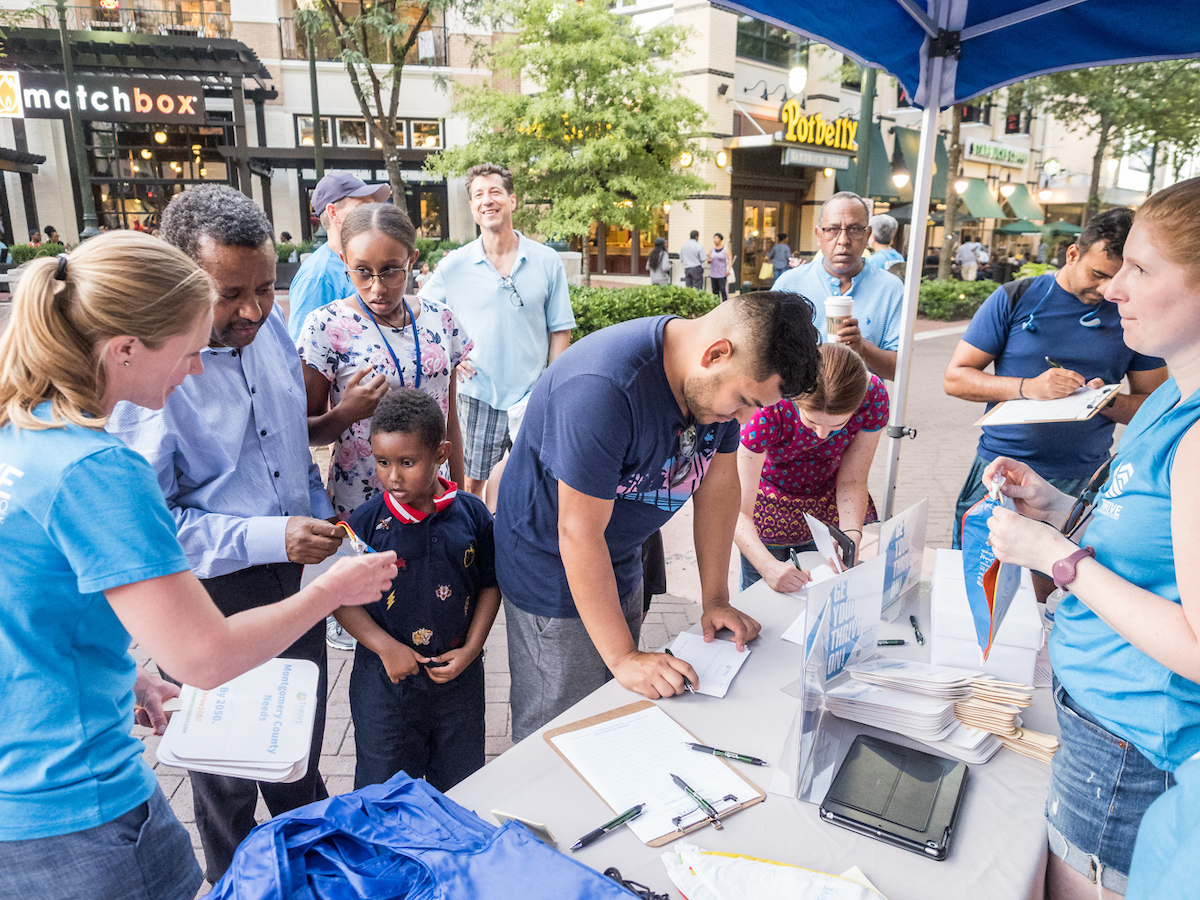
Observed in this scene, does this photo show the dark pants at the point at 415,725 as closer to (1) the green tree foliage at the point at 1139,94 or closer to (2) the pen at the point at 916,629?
Result: (2) the pen at the point at 916,629

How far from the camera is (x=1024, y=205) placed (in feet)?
96.2

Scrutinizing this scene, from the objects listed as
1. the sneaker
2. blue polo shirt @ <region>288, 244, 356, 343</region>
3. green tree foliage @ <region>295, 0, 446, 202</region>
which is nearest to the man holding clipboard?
the sneaker

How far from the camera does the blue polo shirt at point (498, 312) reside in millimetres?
4238

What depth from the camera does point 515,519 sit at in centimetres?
194

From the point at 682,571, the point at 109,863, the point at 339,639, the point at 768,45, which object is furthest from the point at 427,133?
the point at 109,863

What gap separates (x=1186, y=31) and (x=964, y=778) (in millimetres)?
3144

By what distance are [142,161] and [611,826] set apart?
2486 cm

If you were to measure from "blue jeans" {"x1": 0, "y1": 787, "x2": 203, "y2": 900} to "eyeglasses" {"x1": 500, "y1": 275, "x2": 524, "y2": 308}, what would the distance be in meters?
3.24

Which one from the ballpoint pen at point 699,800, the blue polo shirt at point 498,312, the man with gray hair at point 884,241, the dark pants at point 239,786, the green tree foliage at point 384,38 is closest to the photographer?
the ballpoint pen at point 699,800

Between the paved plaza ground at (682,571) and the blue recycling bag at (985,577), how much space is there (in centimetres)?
111

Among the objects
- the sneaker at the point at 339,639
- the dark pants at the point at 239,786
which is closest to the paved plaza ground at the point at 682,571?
the sneaker at the point at 339,639

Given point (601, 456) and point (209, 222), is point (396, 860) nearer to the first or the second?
point (601, 456)

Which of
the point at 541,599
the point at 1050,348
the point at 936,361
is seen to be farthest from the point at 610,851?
the point at 936,361

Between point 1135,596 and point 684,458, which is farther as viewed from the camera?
point 684,458
